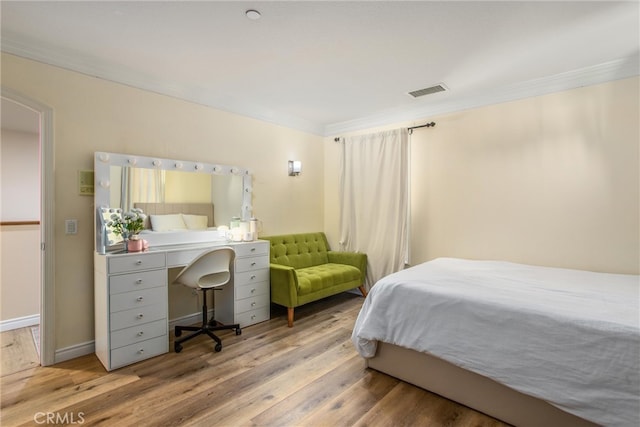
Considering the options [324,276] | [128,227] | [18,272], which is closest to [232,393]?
[128,227]

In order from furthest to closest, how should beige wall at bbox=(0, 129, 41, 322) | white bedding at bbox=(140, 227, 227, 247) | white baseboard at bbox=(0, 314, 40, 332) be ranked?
1. beige wall at bbox=(0, 129, 41, 322)
2. white baseboard at bbox=(0, 314, 40, 332)
3. white bedding at bbox=(140, 227, 227, 247)

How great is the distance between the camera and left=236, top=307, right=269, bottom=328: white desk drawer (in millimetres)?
3266

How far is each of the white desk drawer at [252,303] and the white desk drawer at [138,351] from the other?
762 mm

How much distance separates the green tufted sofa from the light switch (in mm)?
1872

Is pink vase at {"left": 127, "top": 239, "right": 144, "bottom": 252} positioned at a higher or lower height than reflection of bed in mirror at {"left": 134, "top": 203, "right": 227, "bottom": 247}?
lower

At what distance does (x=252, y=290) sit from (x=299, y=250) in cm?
106

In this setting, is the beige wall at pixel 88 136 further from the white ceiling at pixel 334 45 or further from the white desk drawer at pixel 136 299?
the white desk drawer at pixel 136 299

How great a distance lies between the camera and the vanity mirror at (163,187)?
2.68 metres

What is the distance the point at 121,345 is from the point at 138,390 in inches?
18.7

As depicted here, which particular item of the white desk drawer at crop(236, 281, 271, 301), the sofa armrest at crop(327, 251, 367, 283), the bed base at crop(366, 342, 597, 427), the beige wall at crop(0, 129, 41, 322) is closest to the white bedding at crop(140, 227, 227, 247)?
the white desk drawer at crop(236, 281, 271, 301)

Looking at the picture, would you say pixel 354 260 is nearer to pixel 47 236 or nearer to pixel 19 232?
pixel 47 236

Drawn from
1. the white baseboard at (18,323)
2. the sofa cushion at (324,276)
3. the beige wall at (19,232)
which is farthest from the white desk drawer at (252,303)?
the white baseboard at (18,323)

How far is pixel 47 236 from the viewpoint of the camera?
2.46 m
